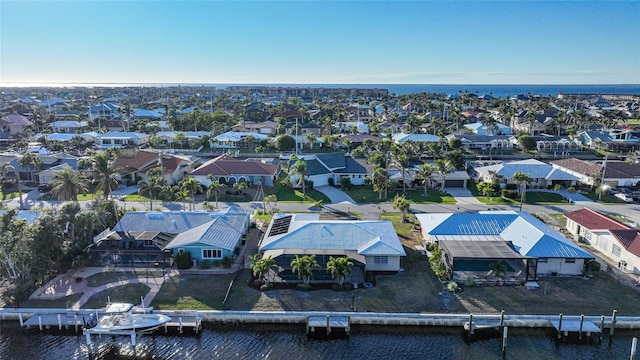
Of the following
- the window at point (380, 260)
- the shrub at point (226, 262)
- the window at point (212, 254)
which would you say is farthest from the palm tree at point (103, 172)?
the window at point (380, 260)

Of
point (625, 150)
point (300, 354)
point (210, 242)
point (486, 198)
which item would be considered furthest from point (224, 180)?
point (625, 150)

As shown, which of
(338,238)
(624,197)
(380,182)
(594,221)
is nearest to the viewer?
(338,238)

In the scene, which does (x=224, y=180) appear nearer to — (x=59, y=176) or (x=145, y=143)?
(x=59, y=176)

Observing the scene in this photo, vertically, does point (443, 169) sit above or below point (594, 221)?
above

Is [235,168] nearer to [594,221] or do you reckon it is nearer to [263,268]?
[263,268]

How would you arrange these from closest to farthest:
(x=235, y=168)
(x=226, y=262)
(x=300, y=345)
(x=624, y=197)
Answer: (x=300, y=345), (x=226, y=262), (x=624, y=197), (x=235, y=168)

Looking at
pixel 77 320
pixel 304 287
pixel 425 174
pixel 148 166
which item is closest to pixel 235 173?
pixel 148 166

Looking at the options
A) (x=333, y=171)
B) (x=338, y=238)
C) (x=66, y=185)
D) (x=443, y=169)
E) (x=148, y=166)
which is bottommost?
(x=338, y=238)

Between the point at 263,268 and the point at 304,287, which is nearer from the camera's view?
the point at 263,268
